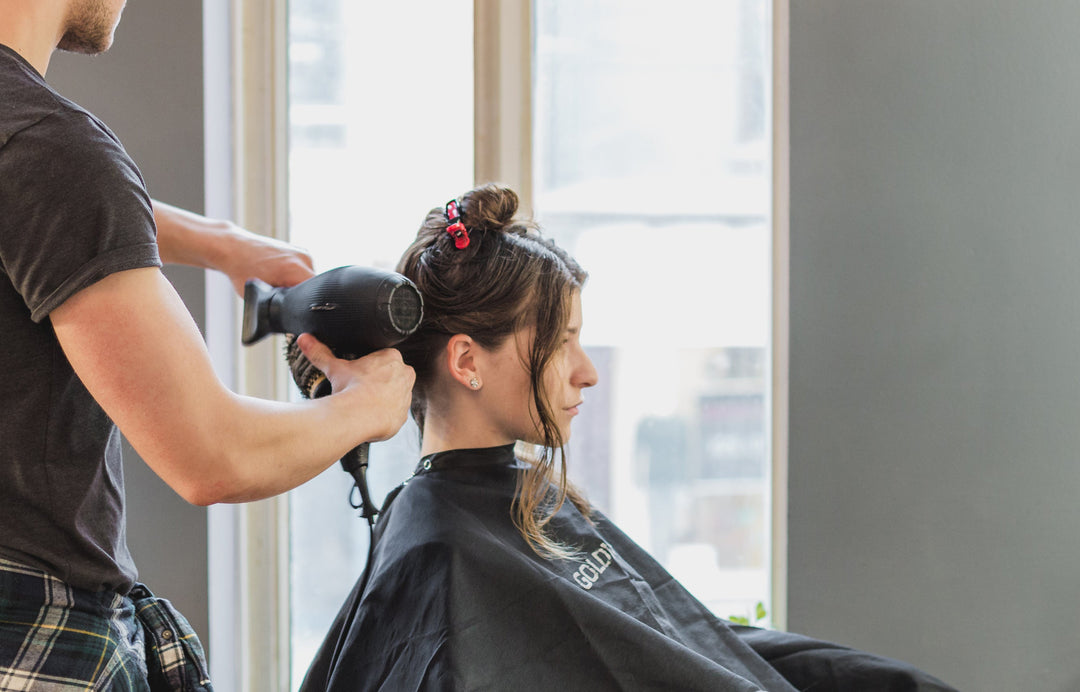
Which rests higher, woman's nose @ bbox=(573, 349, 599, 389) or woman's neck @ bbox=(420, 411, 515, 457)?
woman's nose @ bbox=(573, 349, 599, 389)

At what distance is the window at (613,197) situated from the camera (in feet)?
7.06

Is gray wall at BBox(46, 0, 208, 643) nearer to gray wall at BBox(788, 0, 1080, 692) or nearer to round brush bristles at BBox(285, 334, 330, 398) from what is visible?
round brush bristles at BBox(285, 334, 330, 398)

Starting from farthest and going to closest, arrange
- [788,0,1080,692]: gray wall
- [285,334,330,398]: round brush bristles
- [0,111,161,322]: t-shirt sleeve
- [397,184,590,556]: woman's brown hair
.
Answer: [788,0,1080,692]: gray wall, [397,184,590,556]: woman's brown hair, [285,334,330,398]: round brush bristles, [0,111,161,322]: t-shirt sleeve

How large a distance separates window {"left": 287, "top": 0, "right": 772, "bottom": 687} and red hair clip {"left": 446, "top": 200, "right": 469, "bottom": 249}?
0.79m

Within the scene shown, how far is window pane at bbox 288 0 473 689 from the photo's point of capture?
7.02 ft

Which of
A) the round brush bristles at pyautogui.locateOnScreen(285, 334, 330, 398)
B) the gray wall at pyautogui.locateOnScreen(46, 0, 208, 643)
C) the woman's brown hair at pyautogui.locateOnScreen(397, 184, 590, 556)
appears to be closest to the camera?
the round brush bristles at pyautogui.locateOnScreen(285, 334, 330, 398)

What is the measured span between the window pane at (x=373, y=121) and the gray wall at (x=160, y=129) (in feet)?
1.10

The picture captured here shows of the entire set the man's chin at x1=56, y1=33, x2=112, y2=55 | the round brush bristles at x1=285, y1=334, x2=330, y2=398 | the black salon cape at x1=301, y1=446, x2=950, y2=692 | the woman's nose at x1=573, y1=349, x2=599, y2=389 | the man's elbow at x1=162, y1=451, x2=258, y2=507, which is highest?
the man's chin at x1=56, y1=33, x2=112, y2=55

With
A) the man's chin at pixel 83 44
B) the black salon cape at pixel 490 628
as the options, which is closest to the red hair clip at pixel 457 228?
the black salon cape at pixel 490 628

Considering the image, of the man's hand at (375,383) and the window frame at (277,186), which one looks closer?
the man's hand at (375,383)

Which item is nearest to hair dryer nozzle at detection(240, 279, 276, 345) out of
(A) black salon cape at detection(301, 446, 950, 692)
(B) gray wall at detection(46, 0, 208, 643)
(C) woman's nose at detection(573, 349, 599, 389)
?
(A) black salon cape at detection(301, 446, 950, 692)

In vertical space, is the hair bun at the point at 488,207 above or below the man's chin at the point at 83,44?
below

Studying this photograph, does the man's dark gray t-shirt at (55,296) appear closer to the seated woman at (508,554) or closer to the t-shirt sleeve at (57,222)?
the t-shirt sleeve at (57,222)

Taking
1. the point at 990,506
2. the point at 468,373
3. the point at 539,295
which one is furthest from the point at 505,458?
the point at 990,506
